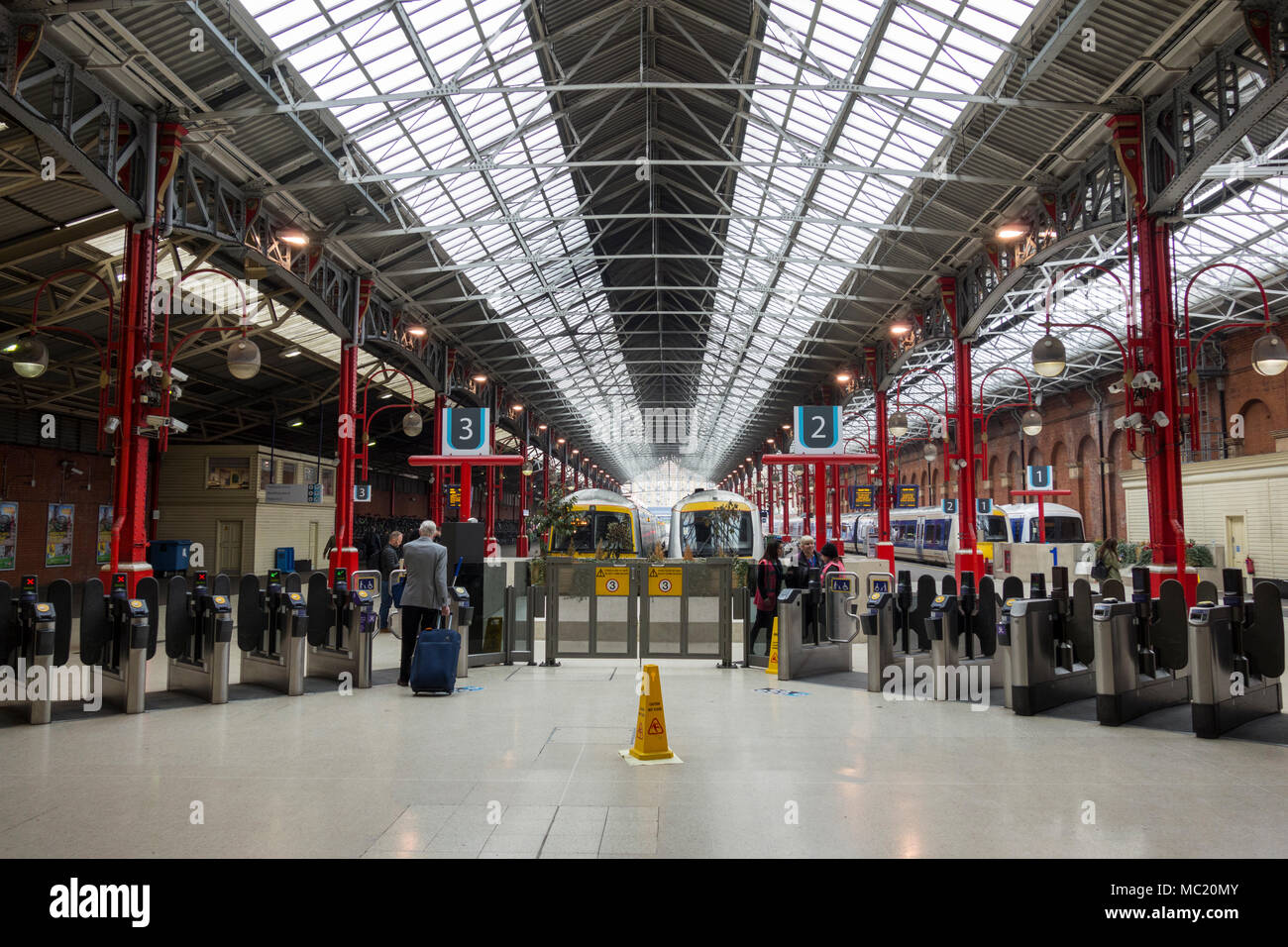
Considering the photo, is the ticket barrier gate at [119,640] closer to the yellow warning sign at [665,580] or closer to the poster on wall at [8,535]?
the yellow warning sign at [665,580]

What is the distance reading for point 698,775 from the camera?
18.3 ft

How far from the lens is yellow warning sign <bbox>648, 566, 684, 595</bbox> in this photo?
11031mm

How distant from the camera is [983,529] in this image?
1328 inches

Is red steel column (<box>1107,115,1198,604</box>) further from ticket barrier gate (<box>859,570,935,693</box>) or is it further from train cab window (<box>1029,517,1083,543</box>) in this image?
train cab window (<box>1029,517,1083,543</box>)

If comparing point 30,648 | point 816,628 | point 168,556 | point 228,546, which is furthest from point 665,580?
point 228,546

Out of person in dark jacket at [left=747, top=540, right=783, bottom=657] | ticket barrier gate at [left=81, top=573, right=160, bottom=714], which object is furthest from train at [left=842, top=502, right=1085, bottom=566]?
ticket barrier gate at [left=81, top=573, right=160, bottom=714]

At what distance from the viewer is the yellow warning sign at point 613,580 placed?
439 inches

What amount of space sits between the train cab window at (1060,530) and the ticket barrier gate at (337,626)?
2846 centimetres

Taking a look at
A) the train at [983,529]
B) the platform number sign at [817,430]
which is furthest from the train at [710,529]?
the platform number sign at [817,430]

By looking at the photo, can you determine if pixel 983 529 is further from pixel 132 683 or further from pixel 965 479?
pixel 132 683

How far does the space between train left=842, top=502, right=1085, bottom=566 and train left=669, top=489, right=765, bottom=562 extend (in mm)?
6535

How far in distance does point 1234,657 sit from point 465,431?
13.0 m

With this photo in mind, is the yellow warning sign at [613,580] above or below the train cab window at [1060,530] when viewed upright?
below
